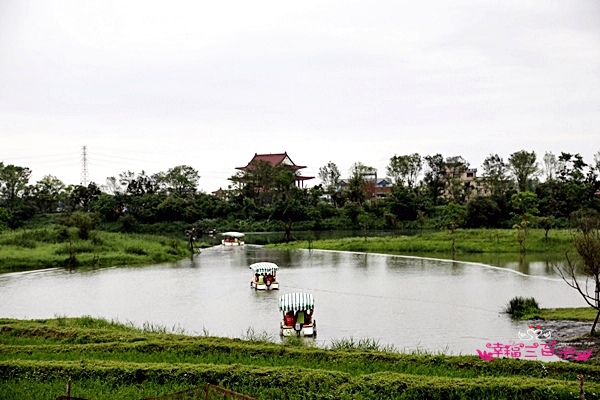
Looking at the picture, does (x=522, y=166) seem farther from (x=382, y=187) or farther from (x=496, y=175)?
(x=382, y=187)

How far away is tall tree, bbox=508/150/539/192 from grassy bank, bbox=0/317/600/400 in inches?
1976

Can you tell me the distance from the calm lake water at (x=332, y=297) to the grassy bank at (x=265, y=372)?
3.16m

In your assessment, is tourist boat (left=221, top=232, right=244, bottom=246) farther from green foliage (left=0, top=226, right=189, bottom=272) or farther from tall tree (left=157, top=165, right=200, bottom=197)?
tall tree (left=157, top=165, right=200, bottom=197)

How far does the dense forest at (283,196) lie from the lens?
185 feet

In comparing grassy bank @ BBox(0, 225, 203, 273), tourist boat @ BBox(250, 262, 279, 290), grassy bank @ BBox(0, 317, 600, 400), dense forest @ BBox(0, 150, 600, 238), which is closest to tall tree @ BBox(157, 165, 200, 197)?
dense forest @ BBox(0, 150, 600, 238)

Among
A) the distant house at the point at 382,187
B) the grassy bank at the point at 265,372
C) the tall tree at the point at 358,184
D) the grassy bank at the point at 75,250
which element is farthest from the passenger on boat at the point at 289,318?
the distant house at the point at 382,187

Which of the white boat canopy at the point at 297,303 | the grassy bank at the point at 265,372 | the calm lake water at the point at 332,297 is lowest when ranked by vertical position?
the calm lake water at the point at 332,297

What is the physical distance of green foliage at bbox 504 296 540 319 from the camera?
16.8 m

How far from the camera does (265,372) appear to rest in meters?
9.05

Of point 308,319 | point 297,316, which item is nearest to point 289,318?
point 297,316

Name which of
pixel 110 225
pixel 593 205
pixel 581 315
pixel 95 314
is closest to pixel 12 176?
pixel 110 225

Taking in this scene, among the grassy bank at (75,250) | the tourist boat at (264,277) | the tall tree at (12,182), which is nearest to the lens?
the tourist boat at (264,277)

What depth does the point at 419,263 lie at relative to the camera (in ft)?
100

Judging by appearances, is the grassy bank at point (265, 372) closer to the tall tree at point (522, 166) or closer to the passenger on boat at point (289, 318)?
the passenger on boat at point (289, 318)
